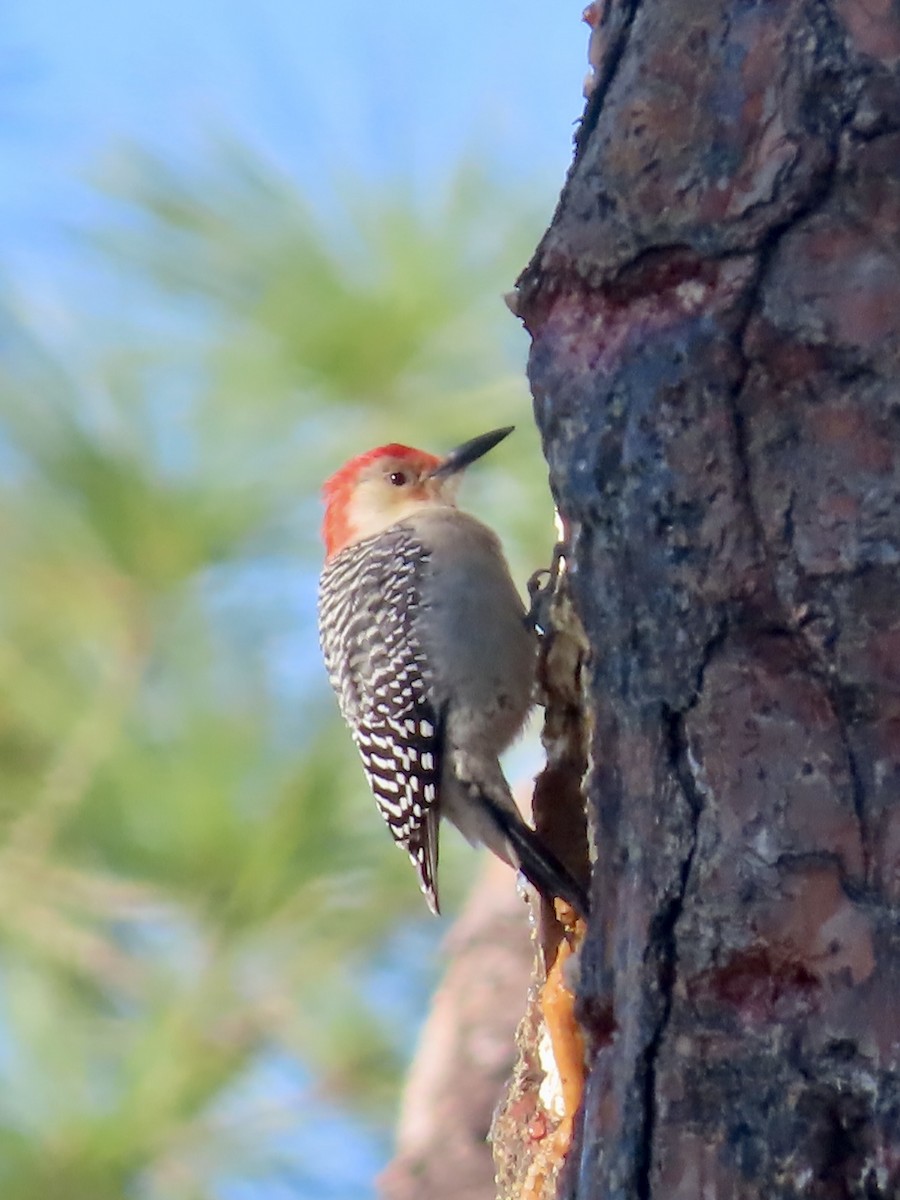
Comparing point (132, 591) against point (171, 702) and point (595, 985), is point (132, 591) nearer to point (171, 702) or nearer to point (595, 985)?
point (171, 702)

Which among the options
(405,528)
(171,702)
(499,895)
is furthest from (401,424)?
(499,895)

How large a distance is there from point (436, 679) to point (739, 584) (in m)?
1.59

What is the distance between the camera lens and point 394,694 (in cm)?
307

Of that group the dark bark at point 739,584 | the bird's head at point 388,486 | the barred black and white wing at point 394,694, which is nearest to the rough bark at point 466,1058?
the barred black and white wing at point 394,694

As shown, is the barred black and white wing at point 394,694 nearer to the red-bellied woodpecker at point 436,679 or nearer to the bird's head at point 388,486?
the red-bellied woodpecker at point 436,679

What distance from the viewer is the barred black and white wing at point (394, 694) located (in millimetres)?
3004

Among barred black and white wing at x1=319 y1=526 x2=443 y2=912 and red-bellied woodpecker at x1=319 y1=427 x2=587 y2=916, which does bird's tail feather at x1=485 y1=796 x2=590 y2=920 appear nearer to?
red-bellied woodpecker at x1=319 y1=427 x2=587 y2=916

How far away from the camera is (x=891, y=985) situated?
1352 mm

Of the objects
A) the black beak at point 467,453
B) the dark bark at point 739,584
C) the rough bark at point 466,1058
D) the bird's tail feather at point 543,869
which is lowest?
the dark bark at point 739,584

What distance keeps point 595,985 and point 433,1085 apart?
2.08 meters

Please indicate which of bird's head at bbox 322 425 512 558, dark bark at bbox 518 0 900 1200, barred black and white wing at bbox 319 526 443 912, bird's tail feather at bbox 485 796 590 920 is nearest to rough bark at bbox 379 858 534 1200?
barred black and white wing at bbox 319 526 443 912

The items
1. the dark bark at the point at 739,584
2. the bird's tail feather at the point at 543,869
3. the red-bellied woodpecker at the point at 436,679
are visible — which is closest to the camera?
the dark bark at the point at 739,584

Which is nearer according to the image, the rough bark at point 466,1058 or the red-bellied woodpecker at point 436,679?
the red-bellied woodpecker at point 436,679

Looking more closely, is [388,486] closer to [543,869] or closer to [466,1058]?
[543,869]
